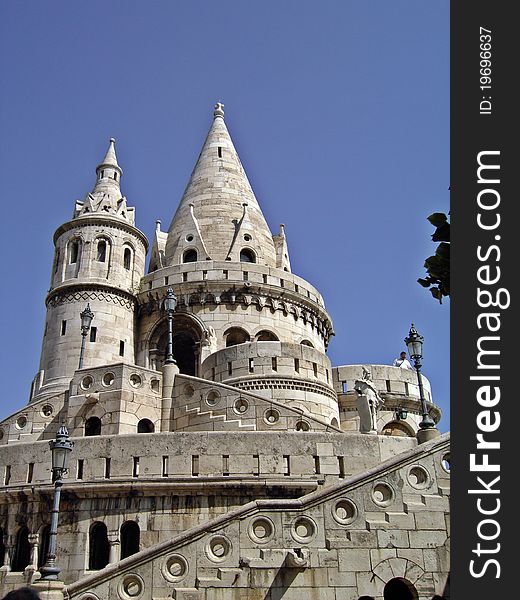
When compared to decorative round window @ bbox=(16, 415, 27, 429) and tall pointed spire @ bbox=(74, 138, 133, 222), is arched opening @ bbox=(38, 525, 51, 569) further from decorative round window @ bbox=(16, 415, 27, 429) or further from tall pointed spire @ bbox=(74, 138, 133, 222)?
tall pointed spire @ bbox=(74, 138, 133, 222)

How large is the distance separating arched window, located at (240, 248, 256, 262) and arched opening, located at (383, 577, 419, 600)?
18.6 m

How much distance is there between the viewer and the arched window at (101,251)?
24.8 m

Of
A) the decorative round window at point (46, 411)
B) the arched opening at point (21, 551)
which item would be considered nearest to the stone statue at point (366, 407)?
the arched opening at point (21, 551)

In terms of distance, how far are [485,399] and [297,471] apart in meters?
9.08

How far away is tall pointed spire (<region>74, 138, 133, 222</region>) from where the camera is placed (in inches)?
1024

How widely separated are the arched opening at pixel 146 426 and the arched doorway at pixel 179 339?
5.01 m

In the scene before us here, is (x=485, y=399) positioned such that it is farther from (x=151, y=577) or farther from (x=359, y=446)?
(x=359, y=446)

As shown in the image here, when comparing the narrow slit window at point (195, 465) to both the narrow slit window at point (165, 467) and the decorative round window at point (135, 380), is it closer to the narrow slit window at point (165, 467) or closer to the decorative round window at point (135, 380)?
the narrow slit window at point (165, 467)

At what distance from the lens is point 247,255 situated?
92.7ft

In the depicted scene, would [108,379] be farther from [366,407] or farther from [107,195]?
[107,195]

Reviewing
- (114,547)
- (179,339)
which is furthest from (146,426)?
(179,339)

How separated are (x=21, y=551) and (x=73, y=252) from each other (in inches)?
499

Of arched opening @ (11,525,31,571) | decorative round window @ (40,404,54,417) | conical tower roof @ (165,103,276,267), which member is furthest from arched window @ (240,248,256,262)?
arched opening @ (11,525,31,571)

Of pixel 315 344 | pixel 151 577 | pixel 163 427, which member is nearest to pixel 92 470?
pixel 163 427
